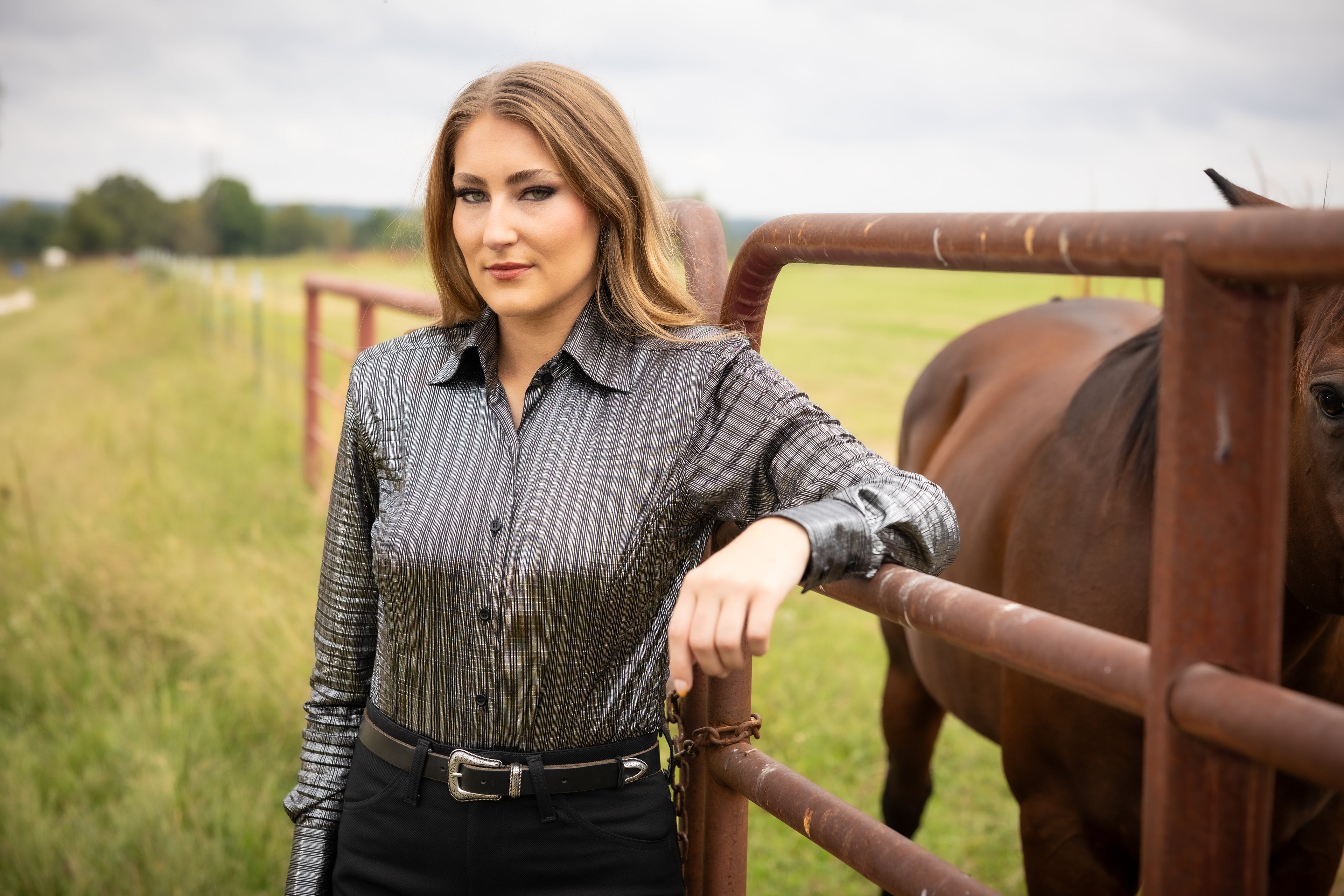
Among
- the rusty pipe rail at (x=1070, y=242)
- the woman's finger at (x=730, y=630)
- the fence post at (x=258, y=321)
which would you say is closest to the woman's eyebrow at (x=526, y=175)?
the rusty pipe rail at (x=1070, y=242)

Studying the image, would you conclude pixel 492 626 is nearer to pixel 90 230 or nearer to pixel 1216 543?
pixel 1216 543

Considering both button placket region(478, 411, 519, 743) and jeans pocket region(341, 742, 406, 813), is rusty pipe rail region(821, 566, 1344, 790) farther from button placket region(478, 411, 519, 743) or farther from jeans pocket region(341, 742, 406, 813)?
jeans pocket region(341, 742, 406, 813)

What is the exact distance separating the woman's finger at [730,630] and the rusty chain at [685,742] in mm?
452

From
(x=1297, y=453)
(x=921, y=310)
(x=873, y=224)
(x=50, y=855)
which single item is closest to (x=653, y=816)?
(x=873, y=224)

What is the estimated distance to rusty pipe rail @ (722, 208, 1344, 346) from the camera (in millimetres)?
693

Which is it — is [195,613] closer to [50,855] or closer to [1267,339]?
[50,855]

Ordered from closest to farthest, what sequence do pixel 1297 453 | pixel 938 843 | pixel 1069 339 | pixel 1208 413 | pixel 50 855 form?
pixel 1208 413
pixel 1297 453
pixel 50 855
pixel 1069 339
pixel 938 843

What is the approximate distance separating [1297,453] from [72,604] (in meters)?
4.57

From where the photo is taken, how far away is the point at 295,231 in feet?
229

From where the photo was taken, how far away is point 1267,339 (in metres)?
0.75

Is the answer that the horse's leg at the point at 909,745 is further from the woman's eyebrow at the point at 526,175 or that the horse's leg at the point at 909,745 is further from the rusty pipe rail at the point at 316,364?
the rusty pipe rail at the point at 316,364

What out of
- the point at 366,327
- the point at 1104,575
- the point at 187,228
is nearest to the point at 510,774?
the point at 1104,575

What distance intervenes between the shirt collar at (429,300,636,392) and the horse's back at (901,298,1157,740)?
114 centimetres

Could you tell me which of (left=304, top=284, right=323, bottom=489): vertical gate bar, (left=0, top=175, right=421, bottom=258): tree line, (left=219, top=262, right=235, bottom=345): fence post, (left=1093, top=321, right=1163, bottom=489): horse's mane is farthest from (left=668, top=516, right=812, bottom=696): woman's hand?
(left=0, top=175, right=421, bottom=258): tree line
